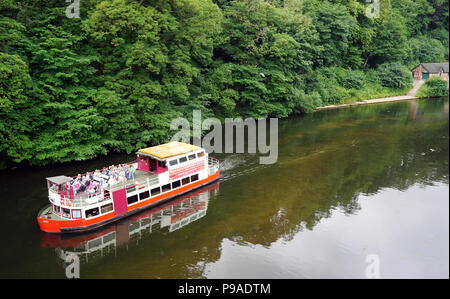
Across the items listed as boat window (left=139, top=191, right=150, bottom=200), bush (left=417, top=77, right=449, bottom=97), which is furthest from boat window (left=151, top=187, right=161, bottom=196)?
bush (left=417, top=77, right=449, bottom=97)

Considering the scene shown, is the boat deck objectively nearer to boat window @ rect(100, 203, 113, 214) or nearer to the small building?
boat window @ rect(100, 203, 113, 214)

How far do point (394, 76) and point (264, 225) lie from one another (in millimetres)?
68134

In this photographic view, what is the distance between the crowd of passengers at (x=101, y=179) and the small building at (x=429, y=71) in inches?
3351

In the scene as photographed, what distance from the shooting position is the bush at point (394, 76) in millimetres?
81562

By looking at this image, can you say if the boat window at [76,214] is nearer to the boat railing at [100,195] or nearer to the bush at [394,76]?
the boat railing at [100,195]

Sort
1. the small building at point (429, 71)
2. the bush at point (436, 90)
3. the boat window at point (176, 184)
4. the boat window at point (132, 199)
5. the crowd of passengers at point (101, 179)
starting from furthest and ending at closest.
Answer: the small building at point (429, 71) → the bush at point (436, 90) → the boat window at point (176, 184) → the boat window at point (132, 199) → the crowd of passengers at point (101, 179)

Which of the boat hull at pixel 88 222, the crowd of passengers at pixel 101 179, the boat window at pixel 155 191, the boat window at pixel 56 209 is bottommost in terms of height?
the boat hull at pixel 88 222

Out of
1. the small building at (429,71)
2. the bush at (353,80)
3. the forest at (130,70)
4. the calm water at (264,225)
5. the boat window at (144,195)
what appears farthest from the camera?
the small building at (429,71)

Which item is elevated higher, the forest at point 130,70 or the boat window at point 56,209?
the forest at point 130,70

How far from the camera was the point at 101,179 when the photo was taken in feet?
92.7

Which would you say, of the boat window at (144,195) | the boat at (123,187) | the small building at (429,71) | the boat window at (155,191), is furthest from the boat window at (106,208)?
the small building at (429,71)

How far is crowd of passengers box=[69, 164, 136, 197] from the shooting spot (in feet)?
88.8

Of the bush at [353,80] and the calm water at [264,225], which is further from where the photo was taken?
the bush at [353,80]

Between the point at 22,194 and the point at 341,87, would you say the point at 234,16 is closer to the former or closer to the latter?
the point at 341,87
